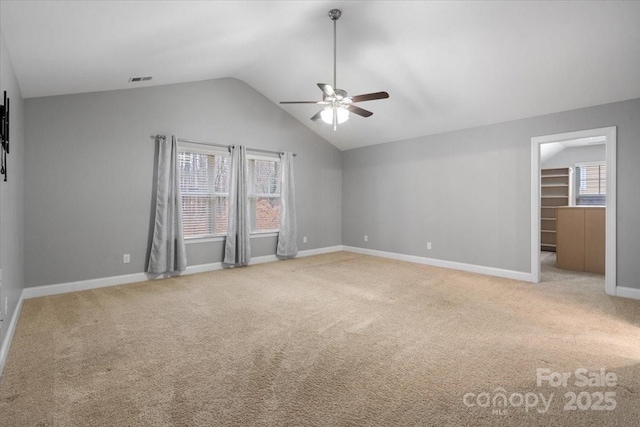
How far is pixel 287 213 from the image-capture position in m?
6.38

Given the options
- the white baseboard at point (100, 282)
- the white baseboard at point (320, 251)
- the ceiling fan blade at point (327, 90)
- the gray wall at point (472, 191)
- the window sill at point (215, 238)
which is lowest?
the white baseboard at point (100, 282)

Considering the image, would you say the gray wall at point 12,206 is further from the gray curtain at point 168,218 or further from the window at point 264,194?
the window at point 264,194

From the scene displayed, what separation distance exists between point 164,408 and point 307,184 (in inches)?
214

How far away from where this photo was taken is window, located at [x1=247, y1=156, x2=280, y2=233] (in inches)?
241

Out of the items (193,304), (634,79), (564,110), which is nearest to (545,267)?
(564,110)

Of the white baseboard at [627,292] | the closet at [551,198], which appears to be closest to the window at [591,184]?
the closet at [551,198]

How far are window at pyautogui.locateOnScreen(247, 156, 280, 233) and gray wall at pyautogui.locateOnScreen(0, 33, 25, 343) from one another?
10.5ft

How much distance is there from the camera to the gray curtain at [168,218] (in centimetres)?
480

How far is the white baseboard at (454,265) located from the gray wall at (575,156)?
15.1 feet

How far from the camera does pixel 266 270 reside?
18.0ft

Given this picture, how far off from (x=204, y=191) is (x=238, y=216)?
715 mm

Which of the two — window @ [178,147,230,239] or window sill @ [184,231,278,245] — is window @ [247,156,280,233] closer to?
window sill @ [184,231,278,245]

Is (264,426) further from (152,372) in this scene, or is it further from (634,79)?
(634,79)

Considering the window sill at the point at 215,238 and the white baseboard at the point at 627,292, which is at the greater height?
the window sill at the point at 215,238
